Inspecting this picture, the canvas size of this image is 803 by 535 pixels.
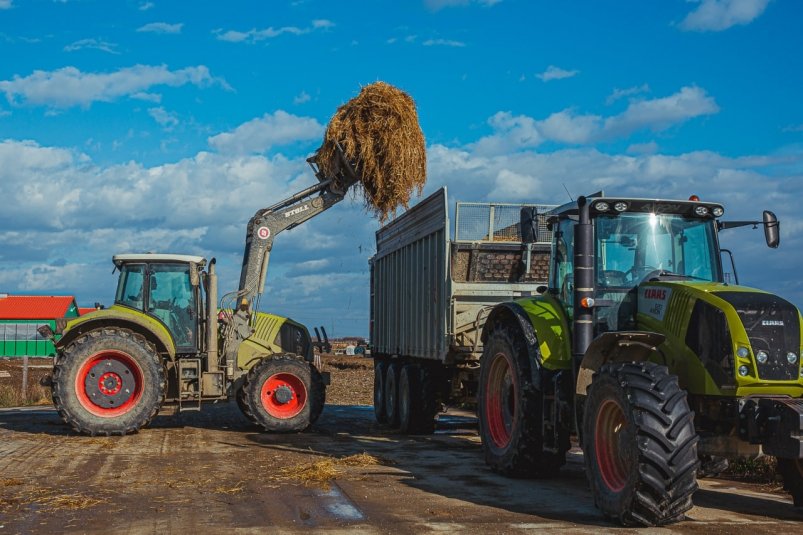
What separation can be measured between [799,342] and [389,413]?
10119 millimetres

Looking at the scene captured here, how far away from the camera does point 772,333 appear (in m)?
7.27

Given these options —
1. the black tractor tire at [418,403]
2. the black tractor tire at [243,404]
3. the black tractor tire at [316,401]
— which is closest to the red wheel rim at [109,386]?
the black tractor tire at [243,404]

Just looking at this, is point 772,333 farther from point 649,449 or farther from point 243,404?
point 243,404

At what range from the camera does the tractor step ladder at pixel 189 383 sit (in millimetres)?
14562

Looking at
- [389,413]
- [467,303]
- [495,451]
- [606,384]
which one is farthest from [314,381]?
[606,384]

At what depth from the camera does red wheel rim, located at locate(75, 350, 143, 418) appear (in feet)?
46.3

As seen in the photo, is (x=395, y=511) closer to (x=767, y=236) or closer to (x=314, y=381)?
(x=767, y=236)

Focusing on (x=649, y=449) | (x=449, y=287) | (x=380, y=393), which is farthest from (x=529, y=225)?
(x=380, y=393)

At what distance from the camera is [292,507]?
26.6 feet

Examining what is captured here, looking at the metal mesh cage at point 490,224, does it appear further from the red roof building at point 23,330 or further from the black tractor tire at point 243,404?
the red roof building at point 23,330

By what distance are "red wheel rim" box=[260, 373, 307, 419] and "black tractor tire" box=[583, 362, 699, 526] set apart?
8021mm

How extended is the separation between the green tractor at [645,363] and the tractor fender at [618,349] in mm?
13

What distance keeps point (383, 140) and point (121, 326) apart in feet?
16.6

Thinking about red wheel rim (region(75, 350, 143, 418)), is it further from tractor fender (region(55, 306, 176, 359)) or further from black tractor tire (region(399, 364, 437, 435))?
black tractor tire (region(399, 364, 437, 435))
